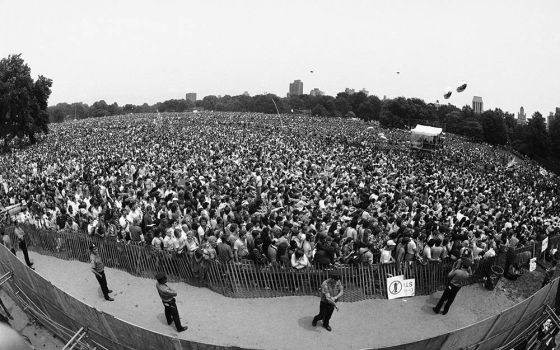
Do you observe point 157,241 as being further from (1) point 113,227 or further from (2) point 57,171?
(2) point 57,171

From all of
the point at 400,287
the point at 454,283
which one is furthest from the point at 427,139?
the point at 454,283

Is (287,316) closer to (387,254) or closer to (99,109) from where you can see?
(387,254)

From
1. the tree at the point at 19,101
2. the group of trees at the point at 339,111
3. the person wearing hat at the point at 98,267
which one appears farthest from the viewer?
the group of trees at the point at 339,111

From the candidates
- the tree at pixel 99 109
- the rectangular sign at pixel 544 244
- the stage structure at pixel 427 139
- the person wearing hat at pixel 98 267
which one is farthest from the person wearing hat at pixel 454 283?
the tree at pixel 99 109

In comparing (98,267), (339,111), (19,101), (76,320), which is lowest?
(76,320)

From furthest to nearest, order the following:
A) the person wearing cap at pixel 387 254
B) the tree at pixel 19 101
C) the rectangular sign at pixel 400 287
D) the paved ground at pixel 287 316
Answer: the tree at pixel 19 101
the person wearing cap at pixel 387 254
the rectangular sign at pixel 400 287
the paved ground at pixel 287 316

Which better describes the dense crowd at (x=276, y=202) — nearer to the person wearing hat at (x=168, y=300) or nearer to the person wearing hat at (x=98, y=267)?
the person wearing hat at (x=98, y=267)
